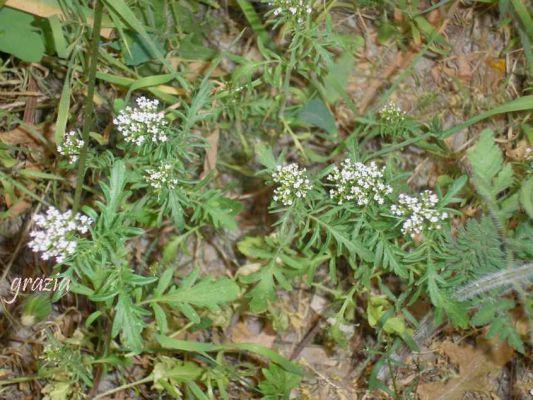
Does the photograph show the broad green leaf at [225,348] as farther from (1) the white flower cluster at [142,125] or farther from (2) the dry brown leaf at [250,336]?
(1) the white flower cluster at [142,125]

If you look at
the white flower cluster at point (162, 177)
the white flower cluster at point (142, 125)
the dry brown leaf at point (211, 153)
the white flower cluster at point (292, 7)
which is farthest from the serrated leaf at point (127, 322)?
the white flower cluster at point (292, 7)

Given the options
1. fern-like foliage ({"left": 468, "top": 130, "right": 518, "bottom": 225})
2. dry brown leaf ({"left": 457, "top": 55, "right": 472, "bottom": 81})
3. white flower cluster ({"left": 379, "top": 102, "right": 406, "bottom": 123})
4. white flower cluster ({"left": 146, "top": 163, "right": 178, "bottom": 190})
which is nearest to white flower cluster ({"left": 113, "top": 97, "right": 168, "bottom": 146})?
white flower cluster ({"left": 146, "top": 163, "right": 178, "bottom": 190})

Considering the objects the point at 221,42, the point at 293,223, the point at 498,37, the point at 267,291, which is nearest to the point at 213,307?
the point at 267,291

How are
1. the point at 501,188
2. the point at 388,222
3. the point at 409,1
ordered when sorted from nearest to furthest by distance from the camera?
the point at 388,222
the point at 501,188
the point at 409,1

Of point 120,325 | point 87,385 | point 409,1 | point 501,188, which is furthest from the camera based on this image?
point 409,1

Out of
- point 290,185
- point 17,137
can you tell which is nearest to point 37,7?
point 17,137

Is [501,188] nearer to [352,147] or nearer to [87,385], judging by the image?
[352,147]

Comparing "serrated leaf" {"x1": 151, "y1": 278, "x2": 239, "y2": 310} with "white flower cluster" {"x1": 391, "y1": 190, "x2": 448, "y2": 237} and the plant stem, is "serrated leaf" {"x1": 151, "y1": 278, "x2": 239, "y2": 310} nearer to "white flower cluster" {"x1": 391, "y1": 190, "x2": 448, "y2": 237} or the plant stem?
the plant stem
